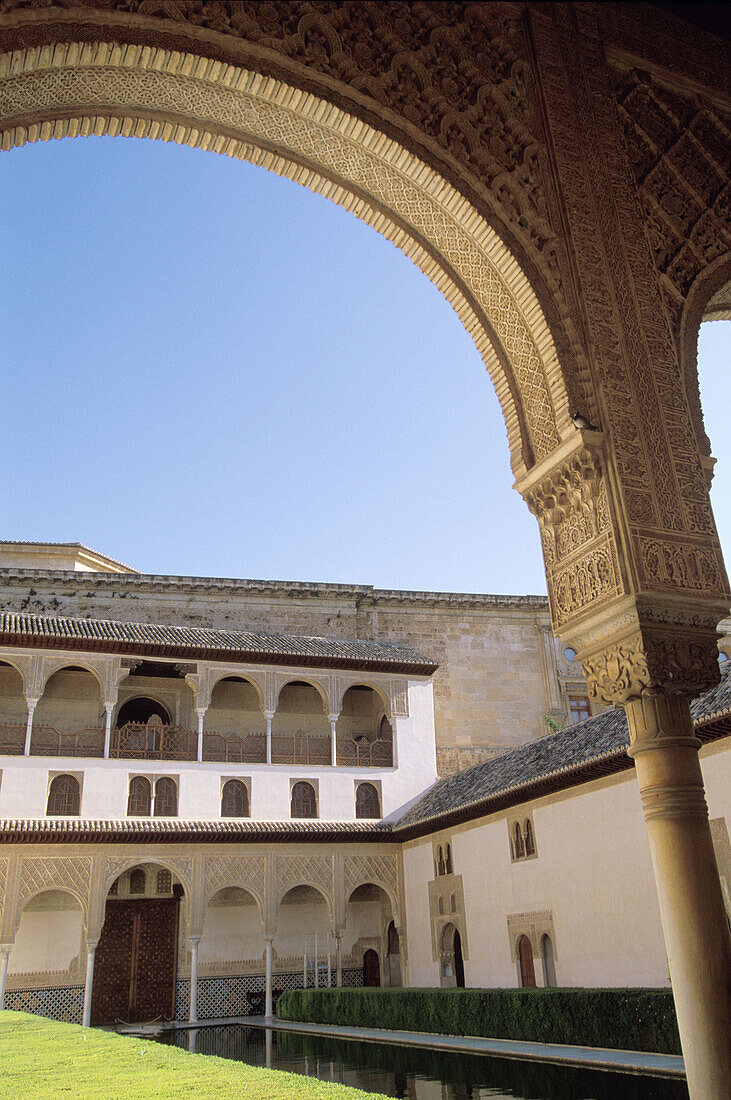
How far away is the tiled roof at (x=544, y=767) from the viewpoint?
10594 mm

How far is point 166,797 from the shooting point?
16016mm

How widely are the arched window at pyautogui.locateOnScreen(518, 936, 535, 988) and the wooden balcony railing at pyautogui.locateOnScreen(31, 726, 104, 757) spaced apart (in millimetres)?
7882

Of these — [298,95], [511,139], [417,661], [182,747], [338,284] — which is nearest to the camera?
[298,95]

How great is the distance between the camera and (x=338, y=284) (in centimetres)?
1364

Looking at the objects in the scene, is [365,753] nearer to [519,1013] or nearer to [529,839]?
[529,839]

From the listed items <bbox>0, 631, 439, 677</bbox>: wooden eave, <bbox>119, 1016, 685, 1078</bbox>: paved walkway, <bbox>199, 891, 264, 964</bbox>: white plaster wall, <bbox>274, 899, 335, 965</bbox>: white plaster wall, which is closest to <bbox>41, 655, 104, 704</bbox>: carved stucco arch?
<bbox>0, 631, 439, 677</bbox>: wooden eave

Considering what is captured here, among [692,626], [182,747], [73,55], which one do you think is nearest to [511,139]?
[73,55]

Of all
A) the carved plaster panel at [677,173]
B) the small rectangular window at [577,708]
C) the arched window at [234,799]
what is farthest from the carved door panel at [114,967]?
A: the carved plaster panel at [677,173]

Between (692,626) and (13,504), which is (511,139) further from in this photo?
(13,504)

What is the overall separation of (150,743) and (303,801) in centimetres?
306

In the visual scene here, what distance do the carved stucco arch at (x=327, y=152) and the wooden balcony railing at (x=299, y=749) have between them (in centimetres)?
1391

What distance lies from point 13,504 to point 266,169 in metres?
22.6

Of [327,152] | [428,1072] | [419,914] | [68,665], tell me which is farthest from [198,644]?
[327,152]

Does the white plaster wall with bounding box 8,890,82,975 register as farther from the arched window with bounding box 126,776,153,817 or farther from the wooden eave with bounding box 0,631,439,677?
the wooden eave with bounding box 0,631,439,677
